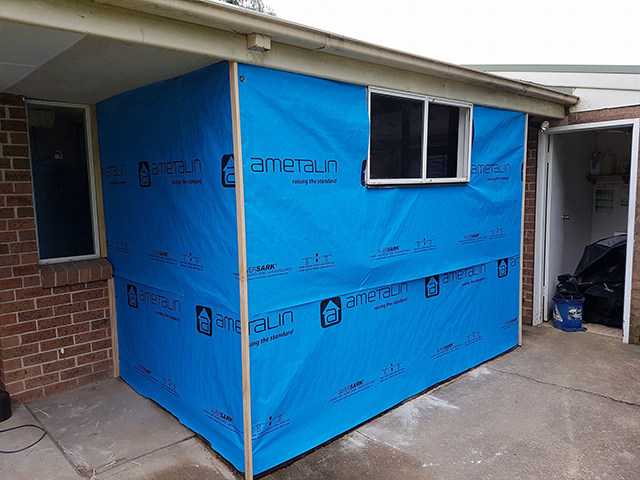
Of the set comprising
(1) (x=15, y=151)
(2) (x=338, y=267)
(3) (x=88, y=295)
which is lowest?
(3) (x=88, y=295)

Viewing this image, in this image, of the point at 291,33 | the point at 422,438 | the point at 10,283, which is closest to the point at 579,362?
the point at 422,438

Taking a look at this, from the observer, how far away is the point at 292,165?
8.79 ft

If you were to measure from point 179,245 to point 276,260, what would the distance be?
743mm

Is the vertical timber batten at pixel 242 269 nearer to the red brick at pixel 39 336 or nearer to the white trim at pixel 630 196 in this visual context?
the red brick at pixel 39 336

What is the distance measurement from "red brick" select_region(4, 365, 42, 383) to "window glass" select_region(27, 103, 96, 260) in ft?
2.70

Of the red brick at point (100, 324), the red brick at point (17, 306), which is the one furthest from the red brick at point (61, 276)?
the red brick at point (100, 324)

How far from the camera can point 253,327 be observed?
254 centimetres

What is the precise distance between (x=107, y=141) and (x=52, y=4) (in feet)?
6.15

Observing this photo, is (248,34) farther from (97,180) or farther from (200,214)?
(97,180)

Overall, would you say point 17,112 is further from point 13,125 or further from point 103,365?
point 103,365

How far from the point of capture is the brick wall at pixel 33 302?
10.7ft

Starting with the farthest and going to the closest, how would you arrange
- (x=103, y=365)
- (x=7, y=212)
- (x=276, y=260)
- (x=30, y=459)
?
(x=103, y=365)
(x=7, y=212)
(x=30, y=459)
(x=276, y=260)

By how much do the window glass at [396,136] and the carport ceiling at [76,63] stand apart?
1262 mm

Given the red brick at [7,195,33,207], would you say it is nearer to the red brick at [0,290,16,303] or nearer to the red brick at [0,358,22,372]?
the red brick at [0,290,16,303]
